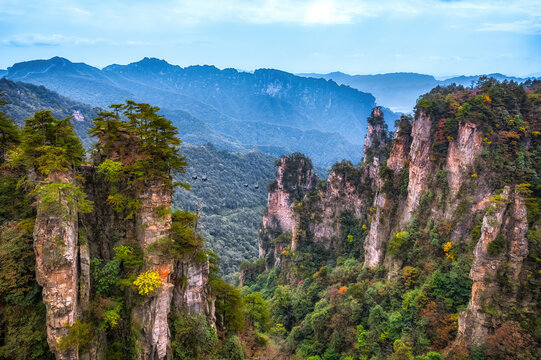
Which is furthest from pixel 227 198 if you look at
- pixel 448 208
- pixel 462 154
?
pixel 462 154

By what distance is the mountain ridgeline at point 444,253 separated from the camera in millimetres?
21188

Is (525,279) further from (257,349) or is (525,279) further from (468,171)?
(257,349)

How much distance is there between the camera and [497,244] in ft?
70.1

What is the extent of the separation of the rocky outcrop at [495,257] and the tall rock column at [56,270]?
2441 centimetres

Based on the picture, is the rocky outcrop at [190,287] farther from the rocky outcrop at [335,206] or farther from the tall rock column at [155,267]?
the rocky outcrop at [335,206]

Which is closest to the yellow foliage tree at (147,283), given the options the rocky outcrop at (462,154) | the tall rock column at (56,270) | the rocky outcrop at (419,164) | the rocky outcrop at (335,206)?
the tall rock column at (56,270)

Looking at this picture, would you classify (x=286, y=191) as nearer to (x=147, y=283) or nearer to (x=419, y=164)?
(x=419, y=164)

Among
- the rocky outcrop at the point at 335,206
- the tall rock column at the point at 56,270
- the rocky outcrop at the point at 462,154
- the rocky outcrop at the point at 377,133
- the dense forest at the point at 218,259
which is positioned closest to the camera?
the tall rock column at the point at 56,270

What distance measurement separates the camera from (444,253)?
2986cm

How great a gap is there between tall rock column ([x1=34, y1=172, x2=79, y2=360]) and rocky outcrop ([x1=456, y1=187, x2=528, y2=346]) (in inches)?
961

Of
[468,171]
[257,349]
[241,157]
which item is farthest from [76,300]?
[241,157]

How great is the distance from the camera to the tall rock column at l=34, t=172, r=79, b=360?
42.4 feet

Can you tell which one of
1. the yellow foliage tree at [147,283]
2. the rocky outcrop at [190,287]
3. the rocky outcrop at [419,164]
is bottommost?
the rocky outcrop at [190,287]

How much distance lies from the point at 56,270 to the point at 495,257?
2600 cm
